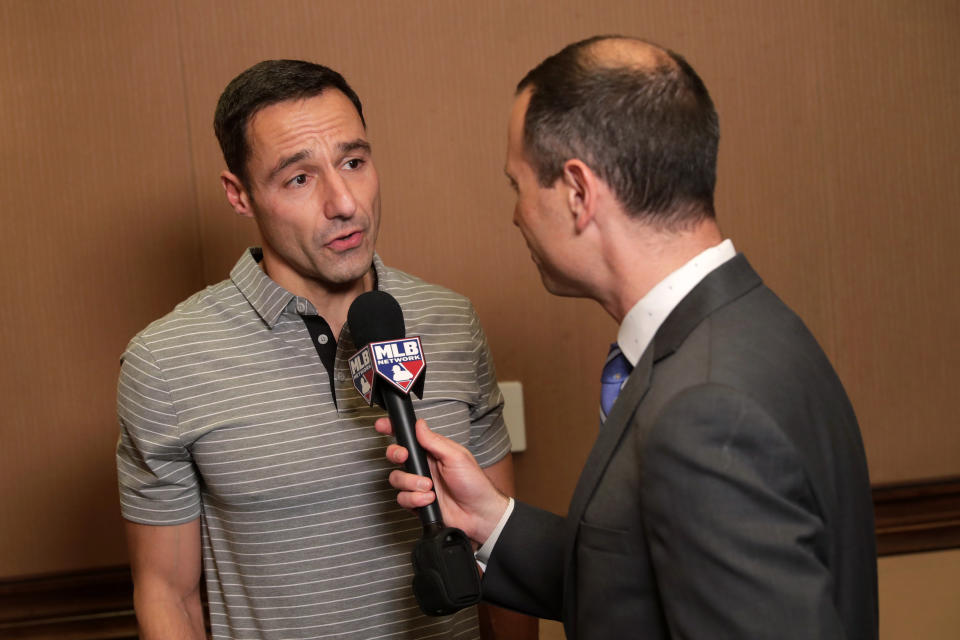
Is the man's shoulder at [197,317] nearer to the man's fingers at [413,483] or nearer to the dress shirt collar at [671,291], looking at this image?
the man's fingers at [413,483]

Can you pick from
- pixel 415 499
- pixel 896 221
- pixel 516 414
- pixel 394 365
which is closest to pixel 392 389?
pixel 394 365

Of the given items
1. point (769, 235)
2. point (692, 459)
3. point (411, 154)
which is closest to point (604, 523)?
point (692, 459)

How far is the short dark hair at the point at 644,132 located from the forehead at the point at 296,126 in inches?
19.0

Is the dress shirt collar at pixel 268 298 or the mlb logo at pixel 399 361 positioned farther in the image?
the dress shirt collar at pixel 268 298

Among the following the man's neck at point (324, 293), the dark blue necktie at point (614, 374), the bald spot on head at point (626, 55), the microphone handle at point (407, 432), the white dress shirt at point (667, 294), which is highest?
the bald spot on head at point (626, 55)

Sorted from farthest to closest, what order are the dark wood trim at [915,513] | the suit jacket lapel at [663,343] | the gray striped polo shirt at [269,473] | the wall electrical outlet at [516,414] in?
the dark wood trim at [915,513]
the wall electrical outlet at [516,414]
the gray striped polo shirt at [269,473]
the suit jacket lapel at [663,343]

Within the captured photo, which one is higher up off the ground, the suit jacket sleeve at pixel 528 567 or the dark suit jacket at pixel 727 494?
the dark suit jacket at pixel 727 494

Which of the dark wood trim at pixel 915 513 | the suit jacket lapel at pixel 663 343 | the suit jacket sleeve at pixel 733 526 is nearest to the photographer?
the suit jacket sleeve at pixel 733 526

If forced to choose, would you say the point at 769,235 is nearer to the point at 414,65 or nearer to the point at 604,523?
the point at 414,65

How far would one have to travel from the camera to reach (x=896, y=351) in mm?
2133

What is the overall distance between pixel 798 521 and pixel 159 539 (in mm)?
950

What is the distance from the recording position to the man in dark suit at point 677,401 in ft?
2.68

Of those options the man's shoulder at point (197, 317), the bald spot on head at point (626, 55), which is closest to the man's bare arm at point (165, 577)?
the man's shoulder at point (197, 317)

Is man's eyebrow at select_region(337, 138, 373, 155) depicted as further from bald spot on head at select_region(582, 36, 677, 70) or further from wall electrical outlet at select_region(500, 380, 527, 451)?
wall electrical outlet at select_region(500, 380, 527, 451)
